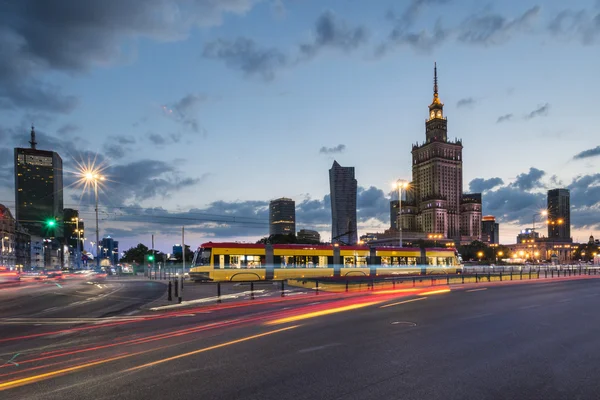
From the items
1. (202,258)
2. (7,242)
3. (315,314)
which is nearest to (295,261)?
(202,258)

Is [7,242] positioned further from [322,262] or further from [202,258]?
[322,262]

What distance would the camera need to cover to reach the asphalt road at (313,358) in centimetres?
673

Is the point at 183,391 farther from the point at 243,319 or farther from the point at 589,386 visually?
the point at 243,319

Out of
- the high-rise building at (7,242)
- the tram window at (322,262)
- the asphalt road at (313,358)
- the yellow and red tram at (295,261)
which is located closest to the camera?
the asphalt road at (313,358)

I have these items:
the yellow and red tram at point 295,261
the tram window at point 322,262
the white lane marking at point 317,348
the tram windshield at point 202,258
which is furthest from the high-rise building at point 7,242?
the white lane marking at point 317,348

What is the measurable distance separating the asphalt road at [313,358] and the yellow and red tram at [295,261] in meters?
19.7

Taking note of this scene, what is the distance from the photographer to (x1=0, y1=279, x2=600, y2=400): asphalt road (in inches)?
265

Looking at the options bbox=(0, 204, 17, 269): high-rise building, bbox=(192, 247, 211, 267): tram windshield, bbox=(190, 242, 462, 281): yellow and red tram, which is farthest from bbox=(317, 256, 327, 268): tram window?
bbox=(0, 204, 17, 269): high-rise building

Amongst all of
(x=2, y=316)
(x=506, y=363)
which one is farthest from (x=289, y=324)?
(x=2, y=316)

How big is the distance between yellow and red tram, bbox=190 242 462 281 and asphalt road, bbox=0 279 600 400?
64.5 ft

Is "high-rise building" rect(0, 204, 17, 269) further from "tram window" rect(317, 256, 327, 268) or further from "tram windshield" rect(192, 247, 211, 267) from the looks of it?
Answer: "tram window" rect(317, 256, 327, 268)

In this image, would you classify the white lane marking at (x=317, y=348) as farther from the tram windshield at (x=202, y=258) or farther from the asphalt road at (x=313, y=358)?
the tram windshield at (x=202, y=258)

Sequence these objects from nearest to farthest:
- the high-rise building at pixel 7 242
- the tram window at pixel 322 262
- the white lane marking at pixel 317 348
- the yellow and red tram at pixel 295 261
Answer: the white lane marking at pixel 317 348
the yellow and red tram at pixel 295 261
the tram window at pixel 322 262
the high-rise building at pixel 7 242

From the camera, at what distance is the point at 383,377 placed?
291 inches
